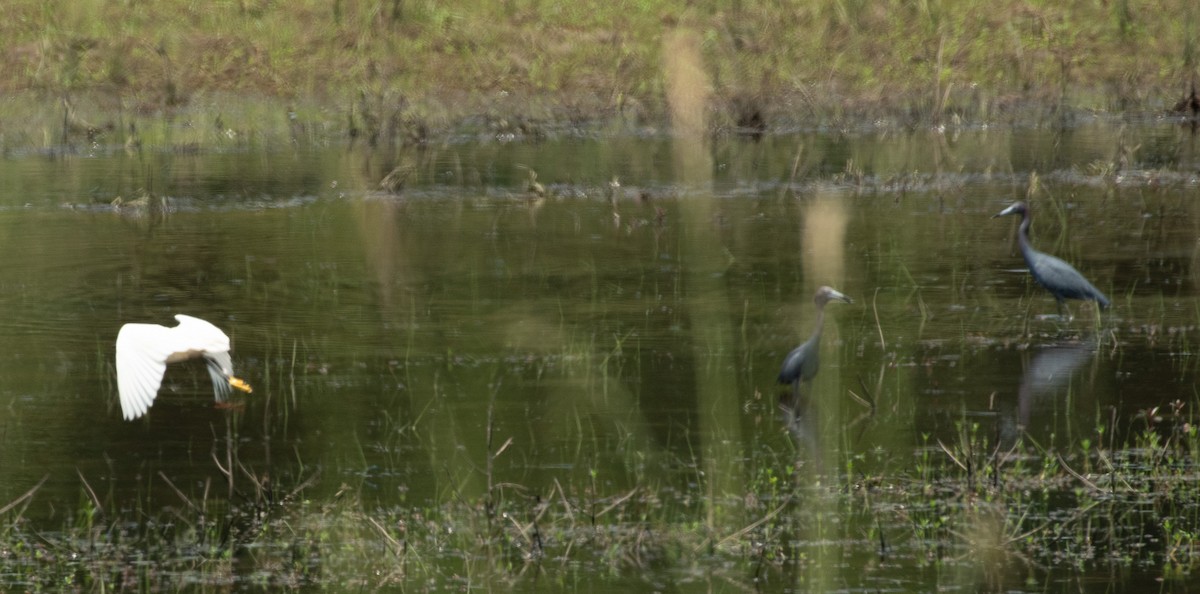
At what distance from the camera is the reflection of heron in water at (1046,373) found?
888cm

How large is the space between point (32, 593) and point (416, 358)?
168 inches

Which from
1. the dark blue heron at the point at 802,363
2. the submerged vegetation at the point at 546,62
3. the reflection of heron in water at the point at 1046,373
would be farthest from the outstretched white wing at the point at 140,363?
the submerged vegetation at the point at 546,62

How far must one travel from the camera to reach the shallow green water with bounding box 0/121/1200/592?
6945mm

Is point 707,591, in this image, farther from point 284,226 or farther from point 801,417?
point 284,226

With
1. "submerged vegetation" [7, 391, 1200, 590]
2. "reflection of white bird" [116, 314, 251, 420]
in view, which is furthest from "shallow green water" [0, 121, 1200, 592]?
"reflection of white bird" [116, 314, 251, 420]

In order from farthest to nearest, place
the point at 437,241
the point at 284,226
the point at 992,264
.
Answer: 1. the point at 284,226
2. the point at 437,241
3. the point at 992,264

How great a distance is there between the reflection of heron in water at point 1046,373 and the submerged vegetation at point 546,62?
13033 millimetres

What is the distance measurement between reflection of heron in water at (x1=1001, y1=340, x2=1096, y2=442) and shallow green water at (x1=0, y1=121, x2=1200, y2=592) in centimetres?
3

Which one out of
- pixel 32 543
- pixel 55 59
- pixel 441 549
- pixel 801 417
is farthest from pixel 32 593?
pixel 55 59

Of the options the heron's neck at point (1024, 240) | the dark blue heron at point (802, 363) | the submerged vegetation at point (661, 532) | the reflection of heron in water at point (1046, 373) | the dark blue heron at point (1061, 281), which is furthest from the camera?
the heron's neck at point (1024, 240)

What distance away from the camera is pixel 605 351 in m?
10.6

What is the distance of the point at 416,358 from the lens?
1052 centimetres

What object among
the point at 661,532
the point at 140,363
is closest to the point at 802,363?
the point at 661,532

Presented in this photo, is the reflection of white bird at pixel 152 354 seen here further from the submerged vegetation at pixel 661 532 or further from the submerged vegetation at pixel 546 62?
the submerged vegetation at pixel 546 62
